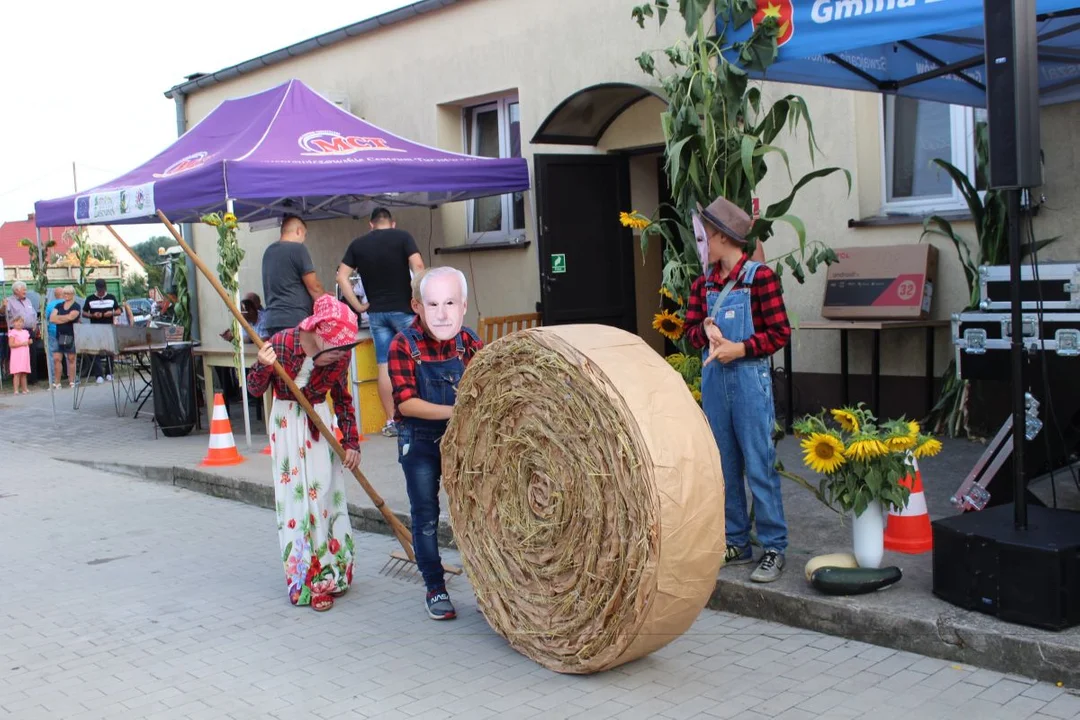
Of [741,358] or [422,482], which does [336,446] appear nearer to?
[422,482]

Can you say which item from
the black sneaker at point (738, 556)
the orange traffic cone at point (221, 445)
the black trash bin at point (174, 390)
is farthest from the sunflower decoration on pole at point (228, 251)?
the black sneaker at point (738, 556)

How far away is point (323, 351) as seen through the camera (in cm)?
547

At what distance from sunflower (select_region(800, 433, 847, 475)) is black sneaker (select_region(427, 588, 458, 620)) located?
1.92 m

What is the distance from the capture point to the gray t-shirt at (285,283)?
31.0 feet

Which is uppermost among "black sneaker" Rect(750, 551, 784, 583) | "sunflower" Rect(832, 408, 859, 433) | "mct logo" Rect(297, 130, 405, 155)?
"mct logo" Rect(297, 130, 405, 155)

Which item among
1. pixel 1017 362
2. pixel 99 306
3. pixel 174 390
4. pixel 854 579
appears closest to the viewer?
pixel 1017 362

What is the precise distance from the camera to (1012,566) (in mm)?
4309

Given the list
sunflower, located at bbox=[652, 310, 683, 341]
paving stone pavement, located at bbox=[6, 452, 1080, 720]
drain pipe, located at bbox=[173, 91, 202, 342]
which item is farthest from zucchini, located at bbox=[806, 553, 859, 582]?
drain pipe, located at bbox=[173, 91, 202, 342]

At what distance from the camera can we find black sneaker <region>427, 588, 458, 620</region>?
5.37 m

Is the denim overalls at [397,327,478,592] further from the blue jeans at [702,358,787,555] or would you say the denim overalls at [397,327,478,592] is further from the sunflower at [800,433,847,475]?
the sunflower at [800,433,847,475]

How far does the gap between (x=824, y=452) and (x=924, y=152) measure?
436 cm

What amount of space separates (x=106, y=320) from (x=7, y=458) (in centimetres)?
700

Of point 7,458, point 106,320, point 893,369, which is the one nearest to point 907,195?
point 893,369

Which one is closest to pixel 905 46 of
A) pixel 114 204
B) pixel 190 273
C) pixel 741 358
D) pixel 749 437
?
pixel 741 358
